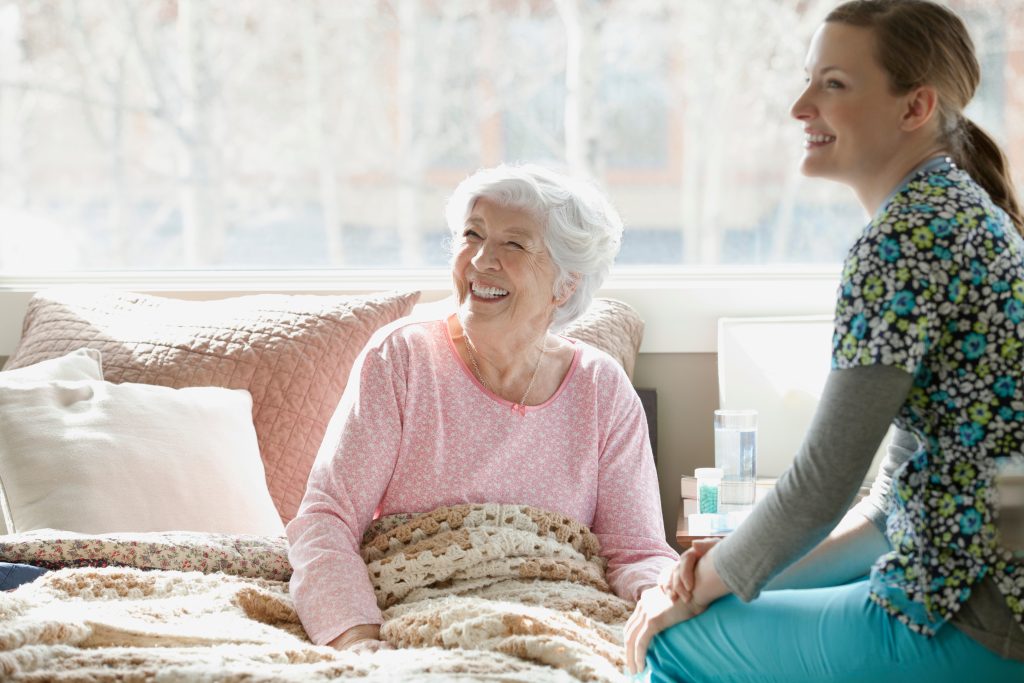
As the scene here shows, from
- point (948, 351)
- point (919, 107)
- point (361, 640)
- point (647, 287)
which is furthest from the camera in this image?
point (647, 287)

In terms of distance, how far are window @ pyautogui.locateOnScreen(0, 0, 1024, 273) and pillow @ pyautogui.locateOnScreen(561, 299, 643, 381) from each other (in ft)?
1.28

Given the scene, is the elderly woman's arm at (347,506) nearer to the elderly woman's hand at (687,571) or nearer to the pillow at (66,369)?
the elderly woman's hand at (687,571)

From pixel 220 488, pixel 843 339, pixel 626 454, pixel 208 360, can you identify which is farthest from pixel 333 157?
pixel 843 339

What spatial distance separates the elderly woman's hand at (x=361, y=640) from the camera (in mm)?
Result: 1683

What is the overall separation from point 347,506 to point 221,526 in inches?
15.5

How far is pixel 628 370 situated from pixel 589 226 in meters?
0.55

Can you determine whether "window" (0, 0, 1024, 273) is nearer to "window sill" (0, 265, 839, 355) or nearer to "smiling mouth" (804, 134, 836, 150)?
"window sill" (0, 265, 839, 355)

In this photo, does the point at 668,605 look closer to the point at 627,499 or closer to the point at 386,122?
the point at 627,499

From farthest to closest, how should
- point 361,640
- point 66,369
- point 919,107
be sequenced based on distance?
1. point 66,369
2. point 361,640
3. point 919,107

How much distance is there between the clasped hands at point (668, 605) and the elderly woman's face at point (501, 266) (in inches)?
26.8

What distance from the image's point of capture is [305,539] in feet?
6.02

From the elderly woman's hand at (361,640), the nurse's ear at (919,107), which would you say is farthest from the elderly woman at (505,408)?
the nurse's ear at (919,107)

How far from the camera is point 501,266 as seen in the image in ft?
6.62

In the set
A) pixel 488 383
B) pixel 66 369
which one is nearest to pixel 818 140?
pixel 488 383
